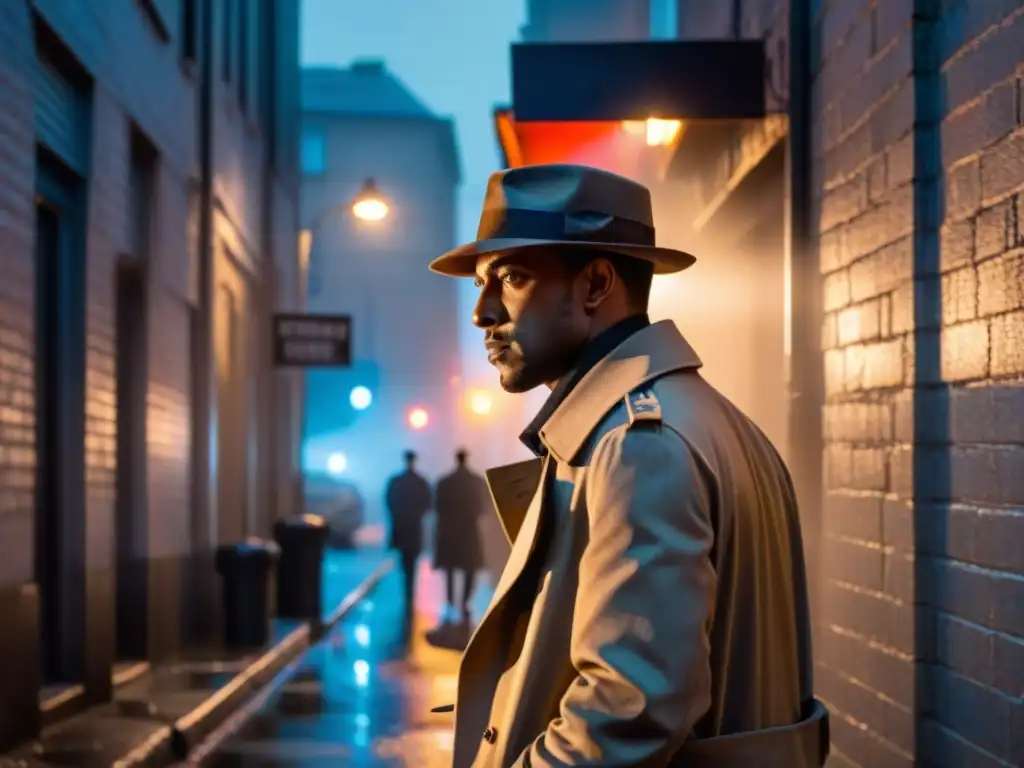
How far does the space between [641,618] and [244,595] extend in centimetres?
1132

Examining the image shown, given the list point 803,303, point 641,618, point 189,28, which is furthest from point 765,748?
point 189,28

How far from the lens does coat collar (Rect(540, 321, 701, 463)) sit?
207 centimetres

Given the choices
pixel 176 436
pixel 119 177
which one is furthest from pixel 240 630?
pixel 119 177

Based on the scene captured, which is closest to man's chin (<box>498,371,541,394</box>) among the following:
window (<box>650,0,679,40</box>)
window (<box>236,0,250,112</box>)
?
window (<box>650,0,679,40</box>)

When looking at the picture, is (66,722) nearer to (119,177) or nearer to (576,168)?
(119,177)

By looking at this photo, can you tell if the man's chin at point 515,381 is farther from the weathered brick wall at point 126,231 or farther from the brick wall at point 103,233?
the weathered brick wall at point 126,231

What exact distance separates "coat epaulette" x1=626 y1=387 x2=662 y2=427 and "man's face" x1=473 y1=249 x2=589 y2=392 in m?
0.22

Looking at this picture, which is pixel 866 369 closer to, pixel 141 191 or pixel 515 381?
pixel 515 381

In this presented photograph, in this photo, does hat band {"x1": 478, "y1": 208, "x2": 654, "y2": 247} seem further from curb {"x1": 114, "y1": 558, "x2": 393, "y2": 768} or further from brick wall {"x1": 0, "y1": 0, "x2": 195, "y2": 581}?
brick wall {"x1": 0, "y1": 0, "x2": 195, "y2": 581}

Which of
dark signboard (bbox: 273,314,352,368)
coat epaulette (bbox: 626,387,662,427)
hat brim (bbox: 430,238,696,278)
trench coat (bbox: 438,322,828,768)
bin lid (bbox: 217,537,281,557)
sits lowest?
bin lid (bbox: 217,537,281,557)

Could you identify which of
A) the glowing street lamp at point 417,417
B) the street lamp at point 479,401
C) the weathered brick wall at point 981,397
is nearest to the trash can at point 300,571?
the weathered brick wall at point 981,397

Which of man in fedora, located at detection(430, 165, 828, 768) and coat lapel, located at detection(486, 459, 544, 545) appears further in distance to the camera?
coat lapel, located at detection(486, 459, 544, 545)

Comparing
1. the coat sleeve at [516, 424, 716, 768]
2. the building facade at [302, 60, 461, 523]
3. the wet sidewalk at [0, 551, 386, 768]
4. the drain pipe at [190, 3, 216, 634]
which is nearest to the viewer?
the coat sleeve at [516, 424, 716, 768]

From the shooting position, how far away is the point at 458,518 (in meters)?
16.2
